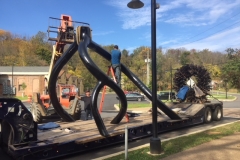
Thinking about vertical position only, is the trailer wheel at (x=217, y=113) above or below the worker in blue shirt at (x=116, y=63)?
below

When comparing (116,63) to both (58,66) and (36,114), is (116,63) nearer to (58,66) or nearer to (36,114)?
(58,66)

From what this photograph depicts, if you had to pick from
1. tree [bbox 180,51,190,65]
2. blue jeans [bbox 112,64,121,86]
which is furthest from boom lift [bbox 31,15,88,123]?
tree [bbox 180,51,190,65]

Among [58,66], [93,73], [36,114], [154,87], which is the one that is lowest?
[36,114]

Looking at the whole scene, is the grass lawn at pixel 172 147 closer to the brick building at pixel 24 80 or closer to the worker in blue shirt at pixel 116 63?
the worker in blue shirt at pixel 116 63

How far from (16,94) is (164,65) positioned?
119ft

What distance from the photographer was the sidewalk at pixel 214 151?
6445 mm

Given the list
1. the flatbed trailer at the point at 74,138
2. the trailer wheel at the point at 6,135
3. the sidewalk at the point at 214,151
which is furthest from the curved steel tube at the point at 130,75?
the trailer wheel at the point at 6,135

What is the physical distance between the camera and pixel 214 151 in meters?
7.00

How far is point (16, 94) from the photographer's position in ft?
169

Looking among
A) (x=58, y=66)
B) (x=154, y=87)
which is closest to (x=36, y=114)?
(x=58, y=66)

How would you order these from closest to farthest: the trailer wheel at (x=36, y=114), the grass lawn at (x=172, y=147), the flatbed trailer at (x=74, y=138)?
1. the flatbed trailer at (x=74, y=138)
2. the grass lawn at (x=172, y=147)
3. the trailer wheel at (x=36, y=114)

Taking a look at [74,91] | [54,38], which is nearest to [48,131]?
[74,91]

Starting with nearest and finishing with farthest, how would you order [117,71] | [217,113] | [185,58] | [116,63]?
[117,71]
[116,63]
[217,113]
[185,58]

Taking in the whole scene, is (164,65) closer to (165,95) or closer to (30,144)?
(165,95)
